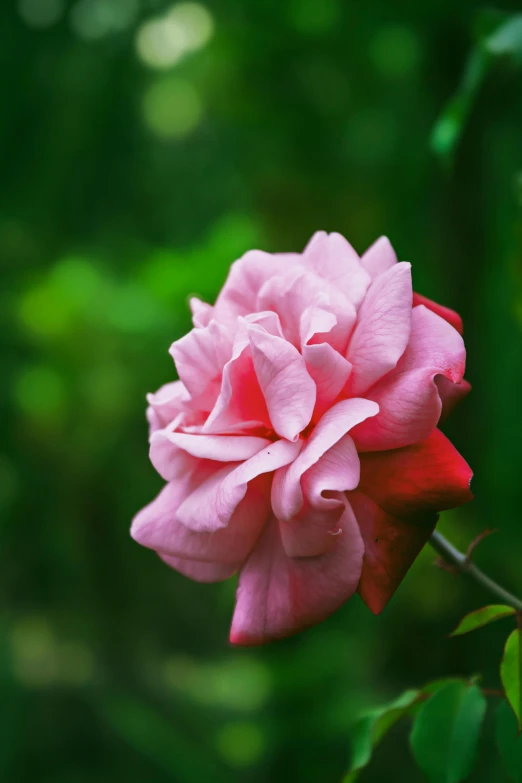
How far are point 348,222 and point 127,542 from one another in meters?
0.86

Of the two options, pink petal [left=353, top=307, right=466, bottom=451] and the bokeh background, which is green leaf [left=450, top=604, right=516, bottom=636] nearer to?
pink petal [left=353, top=307, right=466, bottom=451]

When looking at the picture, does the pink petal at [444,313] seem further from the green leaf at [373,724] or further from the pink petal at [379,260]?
the green leaf at [373,724]

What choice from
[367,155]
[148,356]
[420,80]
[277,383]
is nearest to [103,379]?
[148,356]

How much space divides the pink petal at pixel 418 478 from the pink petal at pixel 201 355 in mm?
68

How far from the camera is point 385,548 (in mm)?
256

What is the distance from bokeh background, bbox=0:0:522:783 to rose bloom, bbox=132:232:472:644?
2.58 feet

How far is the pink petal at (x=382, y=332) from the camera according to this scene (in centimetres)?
26

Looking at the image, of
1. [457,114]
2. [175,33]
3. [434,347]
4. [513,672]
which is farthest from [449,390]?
[175,33]

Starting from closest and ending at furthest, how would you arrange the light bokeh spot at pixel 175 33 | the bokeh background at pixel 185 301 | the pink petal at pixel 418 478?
the pink petal at pixel 418 478 → the bokeh background at pixel 185 301 → the light bokeh spot at pixel 175 33

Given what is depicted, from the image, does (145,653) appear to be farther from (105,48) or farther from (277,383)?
(277,383)

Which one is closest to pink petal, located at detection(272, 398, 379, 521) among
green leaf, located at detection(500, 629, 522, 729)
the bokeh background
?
green leaf, located at detection(500, 629, 522, 729)

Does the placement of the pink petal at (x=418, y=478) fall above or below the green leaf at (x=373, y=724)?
above

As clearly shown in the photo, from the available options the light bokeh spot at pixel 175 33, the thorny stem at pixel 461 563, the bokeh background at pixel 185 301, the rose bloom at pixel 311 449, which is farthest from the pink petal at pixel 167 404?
the light bokeh spot at pixel 175 33

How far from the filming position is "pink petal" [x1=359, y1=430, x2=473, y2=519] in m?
0.24
